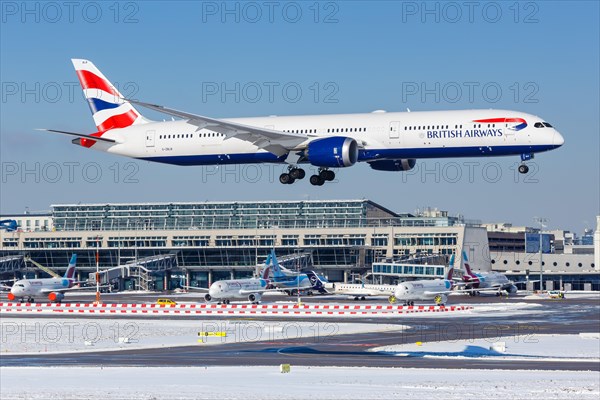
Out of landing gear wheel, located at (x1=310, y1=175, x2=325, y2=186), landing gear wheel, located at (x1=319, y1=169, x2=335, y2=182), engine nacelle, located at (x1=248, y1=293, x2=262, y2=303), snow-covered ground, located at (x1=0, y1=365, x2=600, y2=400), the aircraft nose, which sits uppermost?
the aircraft nose

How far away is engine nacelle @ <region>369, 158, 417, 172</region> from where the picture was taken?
75.1 m

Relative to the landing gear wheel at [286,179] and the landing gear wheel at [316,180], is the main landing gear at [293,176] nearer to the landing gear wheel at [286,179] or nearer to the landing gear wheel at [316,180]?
the landing gear wheel at [286,179]

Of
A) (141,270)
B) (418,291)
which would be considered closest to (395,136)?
(418,291)

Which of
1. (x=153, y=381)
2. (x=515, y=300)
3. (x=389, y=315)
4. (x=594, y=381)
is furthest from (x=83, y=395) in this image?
(x=515, y=300)

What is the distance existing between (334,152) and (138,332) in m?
22.3

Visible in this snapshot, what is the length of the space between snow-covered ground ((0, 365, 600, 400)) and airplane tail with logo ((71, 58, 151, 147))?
36017 millimetres

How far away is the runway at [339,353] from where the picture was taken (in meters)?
56.1

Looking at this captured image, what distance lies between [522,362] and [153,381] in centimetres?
2097

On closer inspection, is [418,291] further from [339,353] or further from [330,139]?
[339,353]

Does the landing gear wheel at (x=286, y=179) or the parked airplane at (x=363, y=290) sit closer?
the landing gear wheel at (x=286, y=179)

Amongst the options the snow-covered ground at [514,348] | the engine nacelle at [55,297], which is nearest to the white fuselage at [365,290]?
the engine nacelle at [55,297]

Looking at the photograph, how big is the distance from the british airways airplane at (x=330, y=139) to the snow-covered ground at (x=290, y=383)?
63.3ft

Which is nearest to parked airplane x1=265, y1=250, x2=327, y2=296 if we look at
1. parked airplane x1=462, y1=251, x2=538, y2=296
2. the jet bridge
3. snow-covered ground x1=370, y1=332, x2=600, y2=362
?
parked airplane x1=462, y1=251, x2=538, y2=296

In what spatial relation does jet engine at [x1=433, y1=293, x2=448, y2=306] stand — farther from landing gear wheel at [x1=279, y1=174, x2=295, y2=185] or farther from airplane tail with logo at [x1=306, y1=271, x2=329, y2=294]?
landing gear wheel at [x1=279, y1=174, x2=295, y2=185]
